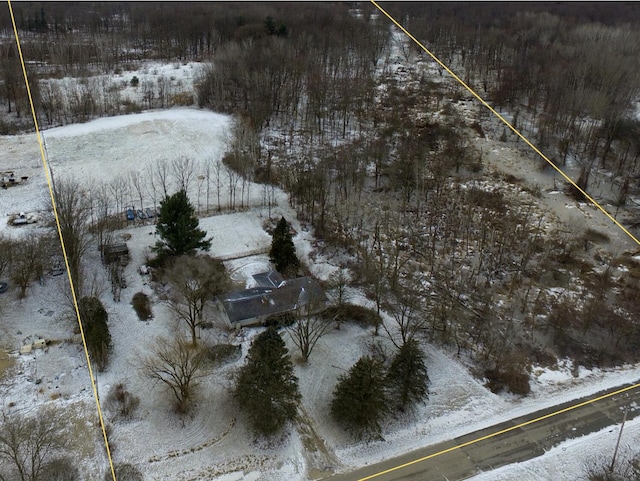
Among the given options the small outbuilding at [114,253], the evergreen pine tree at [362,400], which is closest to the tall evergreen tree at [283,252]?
the small outbuilding at [114,253]

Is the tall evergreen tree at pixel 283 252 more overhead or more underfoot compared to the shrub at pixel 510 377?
more overhead

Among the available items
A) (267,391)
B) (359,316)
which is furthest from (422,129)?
(267,391)

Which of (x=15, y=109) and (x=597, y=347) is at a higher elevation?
(x=15, y=109)

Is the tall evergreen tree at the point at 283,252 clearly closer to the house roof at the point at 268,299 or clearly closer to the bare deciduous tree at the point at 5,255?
the house roof at the point at 268,299

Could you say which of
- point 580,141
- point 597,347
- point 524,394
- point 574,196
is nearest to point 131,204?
point 524,394

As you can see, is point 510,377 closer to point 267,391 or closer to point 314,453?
point 314,453

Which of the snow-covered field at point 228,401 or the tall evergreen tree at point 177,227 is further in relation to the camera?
the tall evergreen tree at point 177,227

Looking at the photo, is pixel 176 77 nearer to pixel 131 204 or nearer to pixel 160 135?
pixel 160 135
